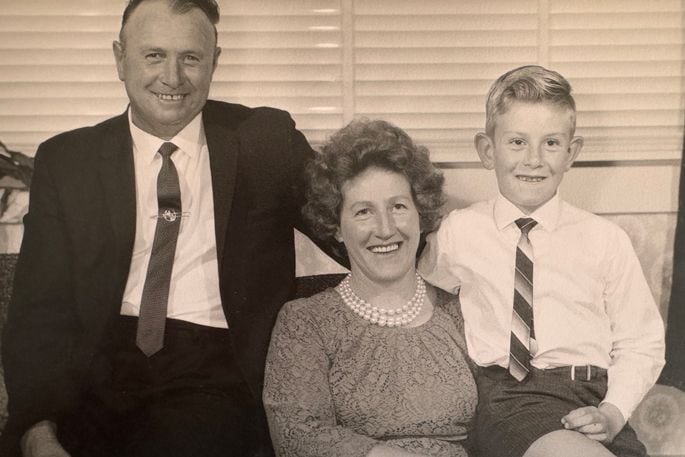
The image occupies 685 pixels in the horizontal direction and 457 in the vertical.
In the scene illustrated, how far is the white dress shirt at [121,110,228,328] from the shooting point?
162 cm

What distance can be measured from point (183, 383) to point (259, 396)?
0.55 ft

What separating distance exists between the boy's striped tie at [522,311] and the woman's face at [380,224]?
234mm

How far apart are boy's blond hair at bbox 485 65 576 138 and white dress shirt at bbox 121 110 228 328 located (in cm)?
68

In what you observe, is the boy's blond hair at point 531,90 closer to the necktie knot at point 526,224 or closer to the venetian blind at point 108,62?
the necktie knot at point 526,224

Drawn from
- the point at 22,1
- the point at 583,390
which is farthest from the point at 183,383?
the point at 22,1

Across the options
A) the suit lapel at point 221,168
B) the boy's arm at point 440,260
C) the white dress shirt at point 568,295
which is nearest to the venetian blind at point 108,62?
the suit lapel at point 221,168

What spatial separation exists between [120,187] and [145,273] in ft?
0.65

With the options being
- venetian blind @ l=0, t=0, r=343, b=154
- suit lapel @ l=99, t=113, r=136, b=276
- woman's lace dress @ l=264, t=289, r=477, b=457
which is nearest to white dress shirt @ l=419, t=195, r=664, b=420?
woman's lace dress @ l=264, t=289, r=477, b=457

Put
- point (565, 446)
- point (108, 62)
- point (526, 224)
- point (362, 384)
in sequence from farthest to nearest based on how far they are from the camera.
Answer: point (108, 62)
point (526, 224)
point (362, 384)
point (565, 446)

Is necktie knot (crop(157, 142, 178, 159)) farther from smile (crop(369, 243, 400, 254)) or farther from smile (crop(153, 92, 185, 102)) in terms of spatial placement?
smile (crop(369, 243, 400, 254))

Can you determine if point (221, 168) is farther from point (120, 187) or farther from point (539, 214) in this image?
point (539, 214)

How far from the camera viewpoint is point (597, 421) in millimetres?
1463

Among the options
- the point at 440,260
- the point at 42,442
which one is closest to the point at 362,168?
the point at 440,260

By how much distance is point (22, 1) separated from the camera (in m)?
1.81
